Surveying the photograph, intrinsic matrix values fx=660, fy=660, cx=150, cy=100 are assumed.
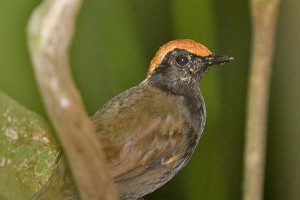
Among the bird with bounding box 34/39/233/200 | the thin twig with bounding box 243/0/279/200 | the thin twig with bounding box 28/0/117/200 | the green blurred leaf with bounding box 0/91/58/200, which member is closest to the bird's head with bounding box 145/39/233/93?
the bird with bounding box 34/39/233/200

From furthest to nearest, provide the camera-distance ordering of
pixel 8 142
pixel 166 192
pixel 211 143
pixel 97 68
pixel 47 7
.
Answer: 1. pixel 166 192
2. pixel 211 143
3. pixel 8 142
4. pixel 97 68
5. pixel 47 7

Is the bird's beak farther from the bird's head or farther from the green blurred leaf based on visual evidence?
the green blurred leaf

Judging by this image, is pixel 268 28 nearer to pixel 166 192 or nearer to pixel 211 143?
pixel 211 143

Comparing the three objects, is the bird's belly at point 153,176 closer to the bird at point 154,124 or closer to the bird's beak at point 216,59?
the bird at point 154,124

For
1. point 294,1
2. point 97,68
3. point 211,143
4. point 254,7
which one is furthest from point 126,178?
point 254,7

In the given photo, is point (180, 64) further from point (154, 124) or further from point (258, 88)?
point (258, 88)

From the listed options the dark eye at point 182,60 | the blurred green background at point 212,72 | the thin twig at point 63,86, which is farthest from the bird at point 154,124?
the thin twig at point 63,86

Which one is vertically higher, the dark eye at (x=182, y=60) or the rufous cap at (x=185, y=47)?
the rufous cap at (x=185, y=47)
